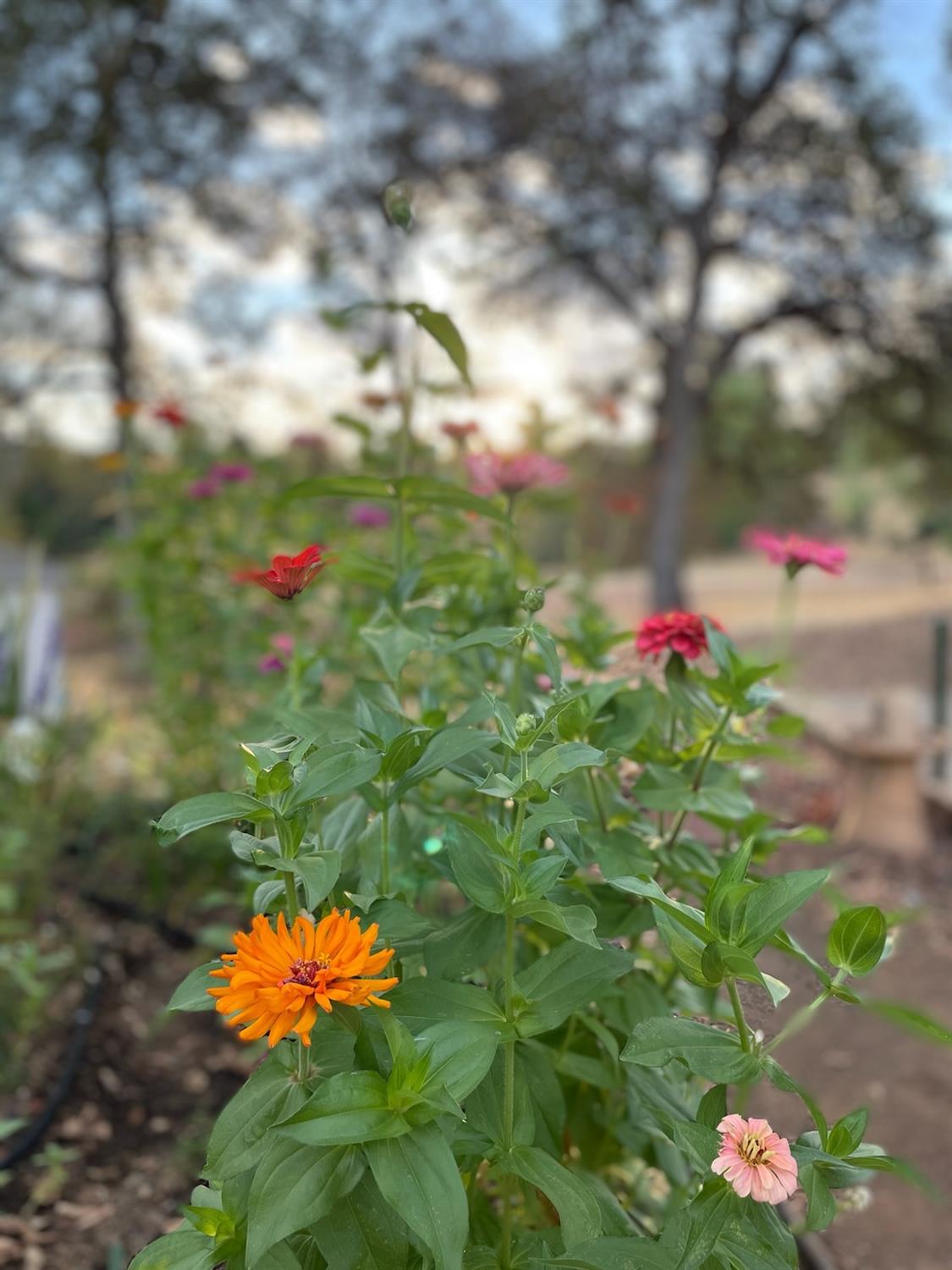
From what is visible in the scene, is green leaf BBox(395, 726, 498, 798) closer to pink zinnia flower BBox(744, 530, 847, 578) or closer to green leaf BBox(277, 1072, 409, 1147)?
green leaf BBox(277, 1072, 409, 1147)

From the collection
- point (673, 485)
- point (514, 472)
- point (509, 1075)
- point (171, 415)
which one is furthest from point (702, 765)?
point (673, 485)

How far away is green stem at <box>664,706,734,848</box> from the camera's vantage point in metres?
0.96

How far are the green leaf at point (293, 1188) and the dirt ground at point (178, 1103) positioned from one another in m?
0.31

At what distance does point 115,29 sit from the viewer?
21.9 ft

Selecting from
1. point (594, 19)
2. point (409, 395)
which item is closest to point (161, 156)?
point (594, 19)

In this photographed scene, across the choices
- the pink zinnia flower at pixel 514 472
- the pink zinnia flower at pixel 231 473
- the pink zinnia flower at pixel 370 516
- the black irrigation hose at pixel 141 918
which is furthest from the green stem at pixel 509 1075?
the black irrigation hose at pixel 141 918

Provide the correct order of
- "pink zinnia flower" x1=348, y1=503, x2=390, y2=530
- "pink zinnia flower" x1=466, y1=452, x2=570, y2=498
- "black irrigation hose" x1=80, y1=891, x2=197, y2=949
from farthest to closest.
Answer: "black irrigation hose" x1=80, y1=891, x2=197, y2=949, "pink zinnia flower" x1=348, y1=503, x2=390, y2=530, "pink zinnia flower" x1=466, y1=452, x2=570, y2=498

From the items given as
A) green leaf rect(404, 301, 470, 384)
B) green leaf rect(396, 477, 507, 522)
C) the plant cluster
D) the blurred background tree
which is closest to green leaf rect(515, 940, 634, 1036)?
the plant cluster

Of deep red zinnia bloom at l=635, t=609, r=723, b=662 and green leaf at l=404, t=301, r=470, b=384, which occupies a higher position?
green leaf at l=404, t=301, r=470, b=384

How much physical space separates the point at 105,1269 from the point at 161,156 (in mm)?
7184

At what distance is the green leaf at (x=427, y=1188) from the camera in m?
0.60

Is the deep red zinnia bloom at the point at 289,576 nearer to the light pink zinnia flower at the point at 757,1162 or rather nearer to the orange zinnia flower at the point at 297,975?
the orange zinnia flower at the point at 297,975

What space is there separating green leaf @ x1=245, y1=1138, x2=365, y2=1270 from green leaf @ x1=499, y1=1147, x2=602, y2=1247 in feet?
0.39

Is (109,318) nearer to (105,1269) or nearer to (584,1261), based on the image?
(105,1269)
